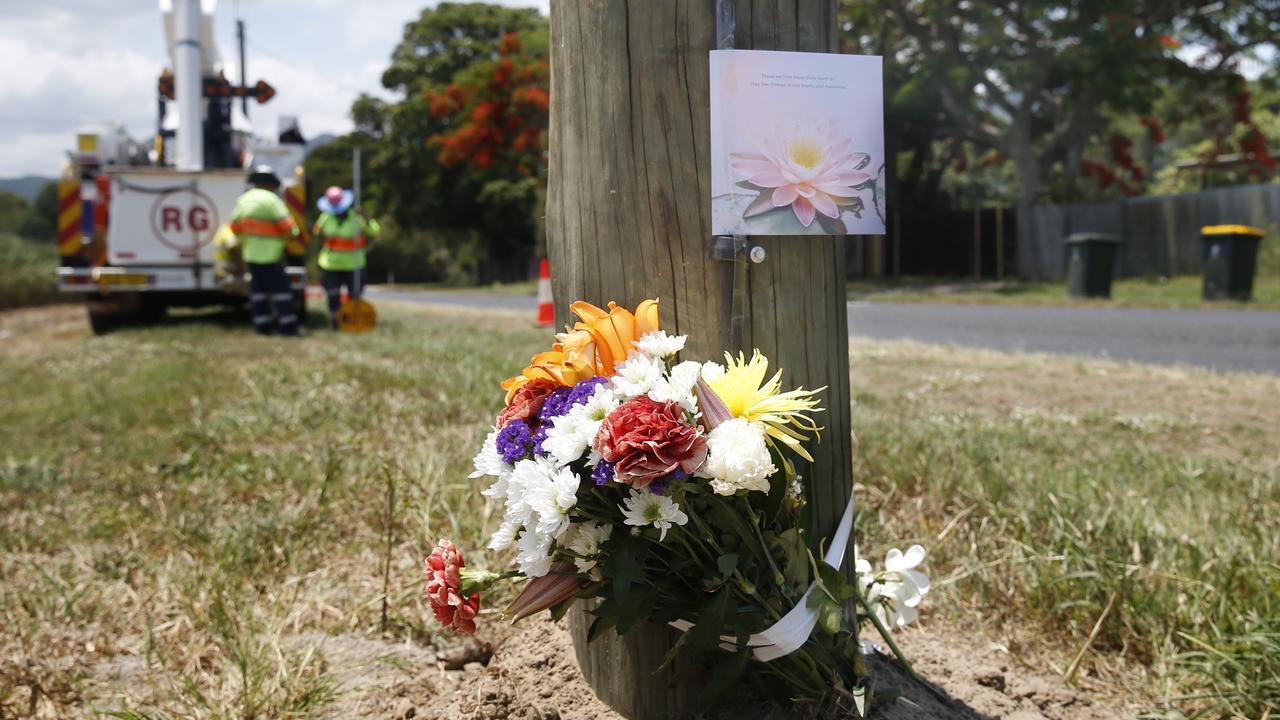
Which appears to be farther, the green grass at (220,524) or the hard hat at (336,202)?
the hard hat at (336,202)

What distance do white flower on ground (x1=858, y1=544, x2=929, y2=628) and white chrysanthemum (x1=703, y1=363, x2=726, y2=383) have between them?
0.68 meters

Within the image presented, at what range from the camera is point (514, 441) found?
1852mm

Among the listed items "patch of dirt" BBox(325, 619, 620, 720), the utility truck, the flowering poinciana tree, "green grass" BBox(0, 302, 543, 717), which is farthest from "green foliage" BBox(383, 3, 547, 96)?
"patch of dirt" BBox(325, 619, 620, 720)

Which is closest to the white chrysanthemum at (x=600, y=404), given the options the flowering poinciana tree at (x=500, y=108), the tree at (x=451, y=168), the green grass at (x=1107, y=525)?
the green grass at (x=1107, y=525)

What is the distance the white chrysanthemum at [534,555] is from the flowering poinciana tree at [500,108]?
26115 mm

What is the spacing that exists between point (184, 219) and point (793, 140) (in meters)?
11.2

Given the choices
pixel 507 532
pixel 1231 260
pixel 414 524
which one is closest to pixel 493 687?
pixel 507 532

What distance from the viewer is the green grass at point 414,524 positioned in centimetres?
247

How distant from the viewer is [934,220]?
2477 cm

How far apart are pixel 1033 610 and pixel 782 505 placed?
129cm

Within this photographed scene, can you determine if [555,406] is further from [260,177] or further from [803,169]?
[260,177]

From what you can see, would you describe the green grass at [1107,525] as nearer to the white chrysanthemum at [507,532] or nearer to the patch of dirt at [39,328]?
the white chrysanthemum at [507,532]

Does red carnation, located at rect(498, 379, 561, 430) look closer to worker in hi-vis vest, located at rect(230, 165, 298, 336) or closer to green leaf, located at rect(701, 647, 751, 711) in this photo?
green leaf, located at rect(701, 647, 751, 711)

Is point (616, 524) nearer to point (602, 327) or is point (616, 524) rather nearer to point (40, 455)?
point (602, 327)
